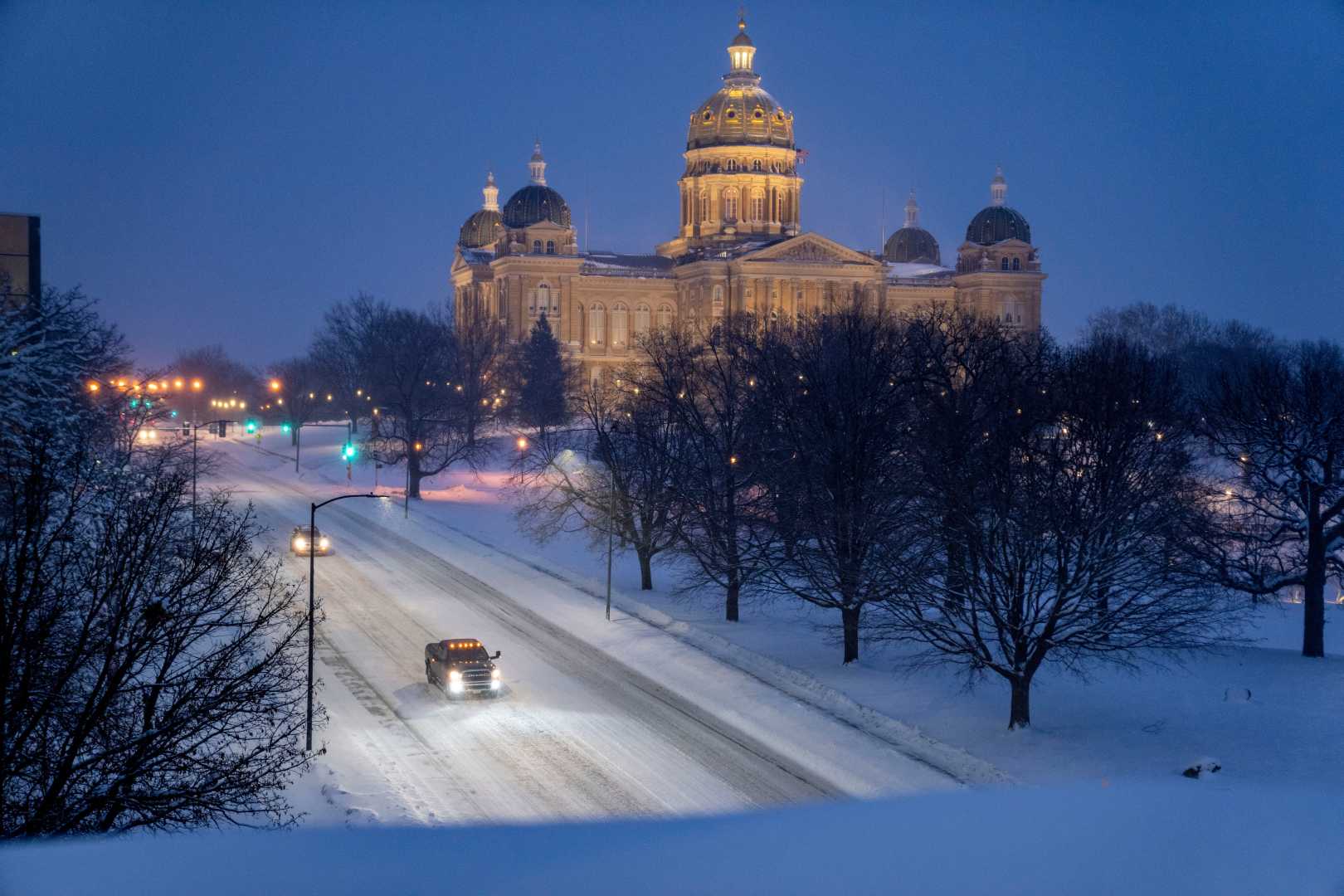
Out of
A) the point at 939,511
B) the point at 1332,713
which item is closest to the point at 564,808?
the point at 939,511

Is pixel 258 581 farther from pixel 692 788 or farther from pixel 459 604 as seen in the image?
pixel 459 604

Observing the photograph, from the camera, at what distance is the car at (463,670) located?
28.0 meters

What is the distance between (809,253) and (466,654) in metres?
94.5

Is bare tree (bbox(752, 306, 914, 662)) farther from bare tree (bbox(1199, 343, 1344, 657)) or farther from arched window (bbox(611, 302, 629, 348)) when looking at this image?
arched window (bbox(611, 302, 629, 348))

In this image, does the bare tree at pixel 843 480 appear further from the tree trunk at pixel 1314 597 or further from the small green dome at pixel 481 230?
the small green dome at pixel 481 230

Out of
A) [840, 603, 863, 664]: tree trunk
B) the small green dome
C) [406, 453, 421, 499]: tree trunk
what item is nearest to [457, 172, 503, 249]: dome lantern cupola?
the small green dome

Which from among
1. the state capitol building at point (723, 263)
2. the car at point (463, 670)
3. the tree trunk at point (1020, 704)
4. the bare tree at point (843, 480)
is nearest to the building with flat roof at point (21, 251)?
the car at point (463, 670)

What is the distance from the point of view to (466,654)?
2880 centimetres

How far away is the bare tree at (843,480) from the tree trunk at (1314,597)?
9578 millimetres

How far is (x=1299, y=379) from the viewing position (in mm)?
44656

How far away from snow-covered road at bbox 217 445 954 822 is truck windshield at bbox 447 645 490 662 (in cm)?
85

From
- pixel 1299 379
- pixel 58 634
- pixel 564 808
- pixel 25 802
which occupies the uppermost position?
pixel 1299 379

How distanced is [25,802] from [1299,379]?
4098 centimetres

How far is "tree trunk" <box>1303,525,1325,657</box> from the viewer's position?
3177cm
